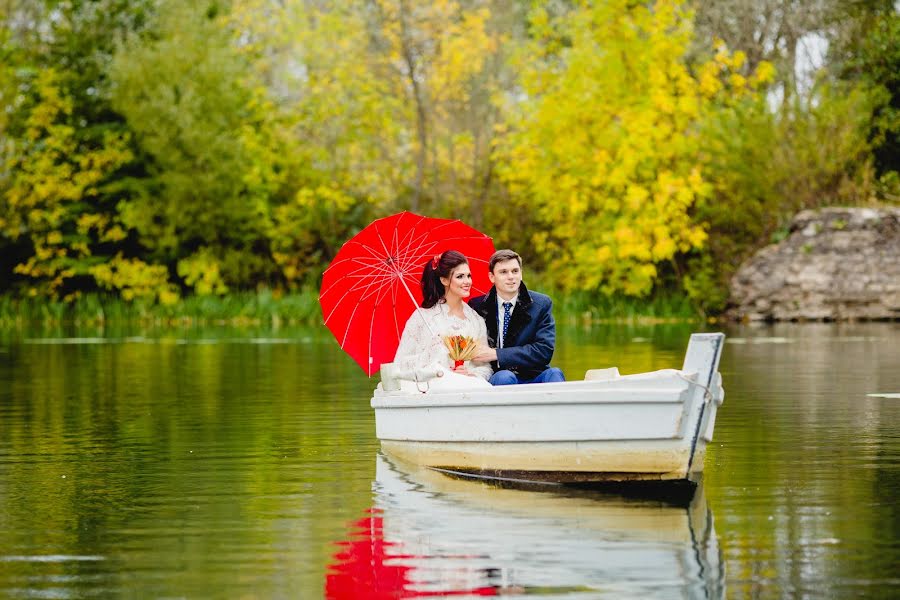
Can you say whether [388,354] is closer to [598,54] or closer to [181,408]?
[181,408]

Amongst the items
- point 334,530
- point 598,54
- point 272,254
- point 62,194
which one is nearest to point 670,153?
point 598,54

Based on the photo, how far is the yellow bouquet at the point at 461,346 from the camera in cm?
1144

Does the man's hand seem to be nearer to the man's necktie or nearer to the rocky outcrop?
the man's necktie

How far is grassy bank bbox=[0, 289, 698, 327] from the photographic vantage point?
127 ft

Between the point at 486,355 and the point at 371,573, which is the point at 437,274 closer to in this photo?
the point at 486,355

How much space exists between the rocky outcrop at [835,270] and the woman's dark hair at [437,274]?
25.3 m

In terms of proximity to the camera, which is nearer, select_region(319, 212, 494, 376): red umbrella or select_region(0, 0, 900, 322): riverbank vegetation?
select_region(319, 212, 494, 376): red umbrella

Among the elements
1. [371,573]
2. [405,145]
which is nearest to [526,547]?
[371,573]

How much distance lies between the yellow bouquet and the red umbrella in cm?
110

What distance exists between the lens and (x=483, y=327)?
11773mm

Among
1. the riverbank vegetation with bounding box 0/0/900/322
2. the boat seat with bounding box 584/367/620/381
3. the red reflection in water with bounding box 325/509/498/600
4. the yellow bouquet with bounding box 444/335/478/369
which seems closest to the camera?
the red reflection in water with bounding box 325/509/498/600

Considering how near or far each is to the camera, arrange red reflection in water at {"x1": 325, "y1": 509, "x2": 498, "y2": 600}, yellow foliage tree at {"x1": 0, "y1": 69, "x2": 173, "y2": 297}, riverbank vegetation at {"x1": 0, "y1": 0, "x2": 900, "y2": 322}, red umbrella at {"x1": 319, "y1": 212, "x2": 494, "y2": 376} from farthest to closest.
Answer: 1. yellow foliage tree at {"x1": 0, "y1": 69, "x2": 173, "y2": 297}
2. riverbank vegetation at {"x1": 0, "y1": 0, "x2": 900, "y2": 322}
3. red umbrella at {"x1": 319, "y1": 212, "x2": 494, "y2": 376}
4. red reflection in water at {"x1": 325, "y1": 509, "x2": 498, "y2": 600}

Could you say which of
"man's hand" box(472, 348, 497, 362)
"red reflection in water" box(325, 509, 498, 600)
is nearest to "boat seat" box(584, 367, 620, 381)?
"man's hand" box(472, 348, 497, 362)

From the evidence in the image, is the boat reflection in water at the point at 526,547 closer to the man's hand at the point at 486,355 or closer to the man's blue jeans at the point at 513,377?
the man's blue jeans at the point at 513,377
